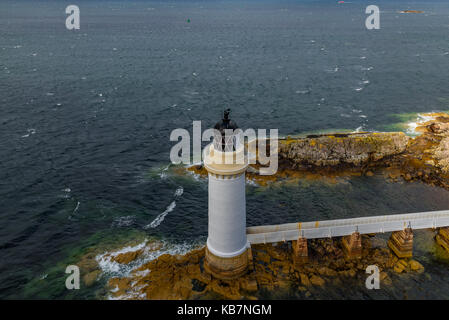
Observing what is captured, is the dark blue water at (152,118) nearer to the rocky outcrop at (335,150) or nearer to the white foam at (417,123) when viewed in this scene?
the white foam at (417,123)

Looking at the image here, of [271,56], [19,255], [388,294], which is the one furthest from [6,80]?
[388,294]

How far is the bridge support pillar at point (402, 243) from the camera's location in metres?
29.2

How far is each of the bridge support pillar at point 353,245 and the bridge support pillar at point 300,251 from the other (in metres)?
3.71

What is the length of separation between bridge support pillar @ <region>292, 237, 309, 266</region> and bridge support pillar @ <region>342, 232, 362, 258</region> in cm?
371

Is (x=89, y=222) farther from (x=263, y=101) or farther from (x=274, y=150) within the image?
(x=263, y=101)

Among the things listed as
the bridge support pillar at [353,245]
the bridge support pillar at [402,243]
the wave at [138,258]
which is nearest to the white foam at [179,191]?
the wave at [138,258]

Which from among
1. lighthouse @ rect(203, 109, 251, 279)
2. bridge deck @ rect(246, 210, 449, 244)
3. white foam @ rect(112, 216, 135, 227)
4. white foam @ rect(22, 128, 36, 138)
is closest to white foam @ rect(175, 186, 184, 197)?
white foam @ rect(112, 216, 135, 227)

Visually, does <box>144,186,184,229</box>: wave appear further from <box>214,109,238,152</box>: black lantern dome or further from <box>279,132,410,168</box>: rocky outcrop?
<box>214,109,238,152</box>: black lantern dome

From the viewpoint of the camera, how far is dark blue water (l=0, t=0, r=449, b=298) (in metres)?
36.6

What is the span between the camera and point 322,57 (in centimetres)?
12262

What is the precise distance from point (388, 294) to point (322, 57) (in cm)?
10846

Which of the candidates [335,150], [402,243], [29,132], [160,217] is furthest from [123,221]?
[29,132]

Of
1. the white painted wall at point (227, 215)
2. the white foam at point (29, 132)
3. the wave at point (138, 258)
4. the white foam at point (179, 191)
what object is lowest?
the wave at point (138, 258)

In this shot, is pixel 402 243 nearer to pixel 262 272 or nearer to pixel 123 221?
pixel 262 272
